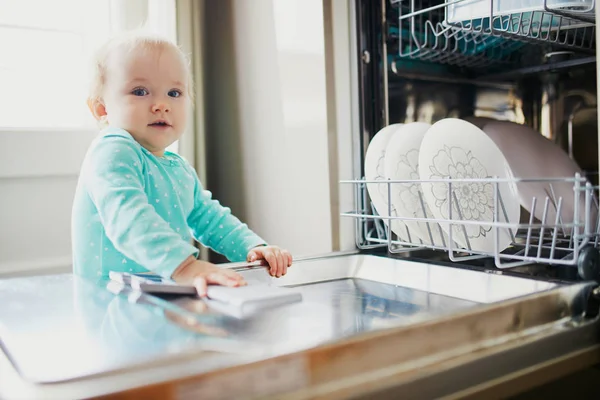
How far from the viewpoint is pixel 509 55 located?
49.8 inches

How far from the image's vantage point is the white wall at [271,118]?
120 cm

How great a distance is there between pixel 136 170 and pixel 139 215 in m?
0.14

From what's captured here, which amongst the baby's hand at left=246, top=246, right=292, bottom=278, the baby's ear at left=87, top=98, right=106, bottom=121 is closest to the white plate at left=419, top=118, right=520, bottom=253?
the baby's hand at left=246, top=246, right=292, bottom=278

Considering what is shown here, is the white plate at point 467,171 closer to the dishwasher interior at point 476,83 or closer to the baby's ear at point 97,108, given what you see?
the dishwasher interior at point 476,83

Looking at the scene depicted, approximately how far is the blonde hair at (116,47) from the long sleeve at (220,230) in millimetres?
266

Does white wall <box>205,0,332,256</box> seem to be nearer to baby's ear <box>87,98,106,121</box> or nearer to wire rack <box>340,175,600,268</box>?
wire rack <box>340,175,600,268</box>

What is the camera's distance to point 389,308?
0.79 m

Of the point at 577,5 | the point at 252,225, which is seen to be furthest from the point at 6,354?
the point at 252,225

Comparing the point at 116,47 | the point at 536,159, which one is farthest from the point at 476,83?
the point at 116,47

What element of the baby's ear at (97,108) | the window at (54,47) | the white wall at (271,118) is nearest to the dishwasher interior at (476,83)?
the white wall at (271,118)

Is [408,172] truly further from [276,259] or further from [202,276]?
[202,276]

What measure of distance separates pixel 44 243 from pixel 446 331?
1.18 meters

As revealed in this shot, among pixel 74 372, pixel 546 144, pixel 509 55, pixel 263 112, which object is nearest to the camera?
pixel 74 372

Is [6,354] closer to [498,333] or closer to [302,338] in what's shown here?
[302,338]
